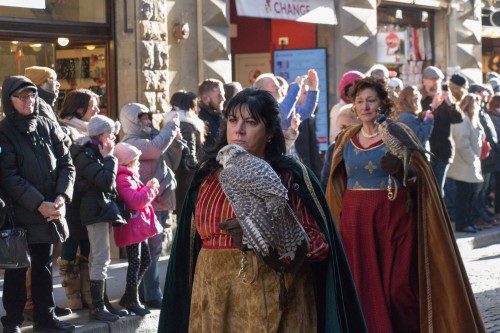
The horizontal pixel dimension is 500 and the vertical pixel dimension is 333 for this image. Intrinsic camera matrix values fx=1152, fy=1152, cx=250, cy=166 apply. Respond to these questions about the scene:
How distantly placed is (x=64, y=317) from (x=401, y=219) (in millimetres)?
3067

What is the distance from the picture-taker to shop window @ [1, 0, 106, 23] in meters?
11.9


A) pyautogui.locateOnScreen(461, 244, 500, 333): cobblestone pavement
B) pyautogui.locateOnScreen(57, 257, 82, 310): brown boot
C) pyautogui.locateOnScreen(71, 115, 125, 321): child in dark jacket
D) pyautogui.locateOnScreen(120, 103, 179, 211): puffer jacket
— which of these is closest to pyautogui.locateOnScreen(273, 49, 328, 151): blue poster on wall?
pyautogui.locateOnScreen(461, 244, 500, 333): cobblestone pavement

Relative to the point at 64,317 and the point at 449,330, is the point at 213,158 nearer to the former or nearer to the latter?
the point at 449,330

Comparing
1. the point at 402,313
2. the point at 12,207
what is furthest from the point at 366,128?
the point at 12,207

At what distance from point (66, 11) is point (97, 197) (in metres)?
4.18

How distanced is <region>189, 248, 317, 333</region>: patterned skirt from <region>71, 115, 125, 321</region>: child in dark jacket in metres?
4.00

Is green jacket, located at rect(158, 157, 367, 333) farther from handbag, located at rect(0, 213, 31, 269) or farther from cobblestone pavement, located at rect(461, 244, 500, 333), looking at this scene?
cobblestone pavement, located at rect(461, 244, 500, 333)

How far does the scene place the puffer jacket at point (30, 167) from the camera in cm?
818

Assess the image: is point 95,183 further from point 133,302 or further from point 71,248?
point 133,302

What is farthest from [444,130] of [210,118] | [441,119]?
[210,118]

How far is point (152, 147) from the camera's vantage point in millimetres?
9828

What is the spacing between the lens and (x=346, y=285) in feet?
16.6

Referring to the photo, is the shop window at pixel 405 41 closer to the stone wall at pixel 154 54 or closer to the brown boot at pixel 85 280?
the stone wall at pixel 154 54

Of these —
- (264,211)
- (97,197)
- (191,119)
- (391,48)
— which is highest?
(391,48)
